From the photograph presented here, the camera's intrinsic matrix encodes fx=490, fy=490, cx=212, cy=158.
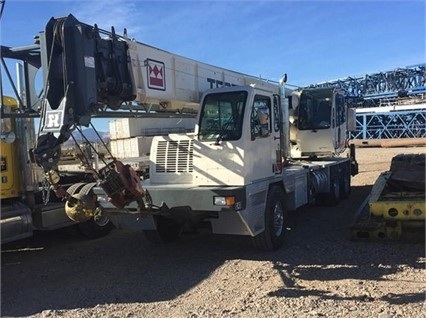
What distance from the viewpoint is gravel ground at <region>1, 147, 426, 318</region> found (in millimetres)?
5281

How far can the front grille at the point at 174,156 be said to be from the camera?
738 cm

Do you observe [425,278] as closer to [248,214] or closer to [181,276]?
[248,214]

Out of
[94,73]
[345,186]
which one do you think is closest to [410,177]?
[345,186]

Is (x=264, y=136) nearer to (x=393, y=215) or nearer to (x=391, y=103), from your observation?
(x=393, y=215)

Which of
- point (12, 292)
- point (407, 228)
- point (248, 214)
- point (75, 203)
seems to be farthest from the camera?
point (407, 228)

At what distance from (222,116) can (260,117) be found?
622mm

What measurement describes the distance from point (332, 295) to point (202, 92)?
3.97m

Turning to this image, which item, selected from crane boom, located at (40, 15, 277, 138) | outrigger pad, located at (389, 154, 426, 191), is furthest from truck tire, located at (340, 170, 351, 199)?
crane boom, located at (40, 15, 277, 138)

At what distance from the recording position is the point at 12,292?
632 cm

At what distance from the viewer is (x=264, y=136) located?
7.62 metres

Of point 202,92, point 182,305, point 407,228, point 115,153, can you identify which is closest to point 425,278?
point 407,228

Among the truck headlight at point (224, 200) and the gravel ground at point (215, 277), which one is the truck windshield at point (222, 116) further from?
the gravel ground at point (215, 277)

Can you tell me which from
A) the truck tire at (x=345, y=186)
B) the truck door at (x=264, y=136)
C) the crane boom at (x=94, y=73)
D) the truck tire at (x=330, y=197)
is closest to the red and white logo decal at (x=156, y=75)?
the crane boom at (x=94, y=73)

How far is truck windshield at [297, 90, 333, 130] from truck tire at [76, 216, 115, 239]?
5.59m
